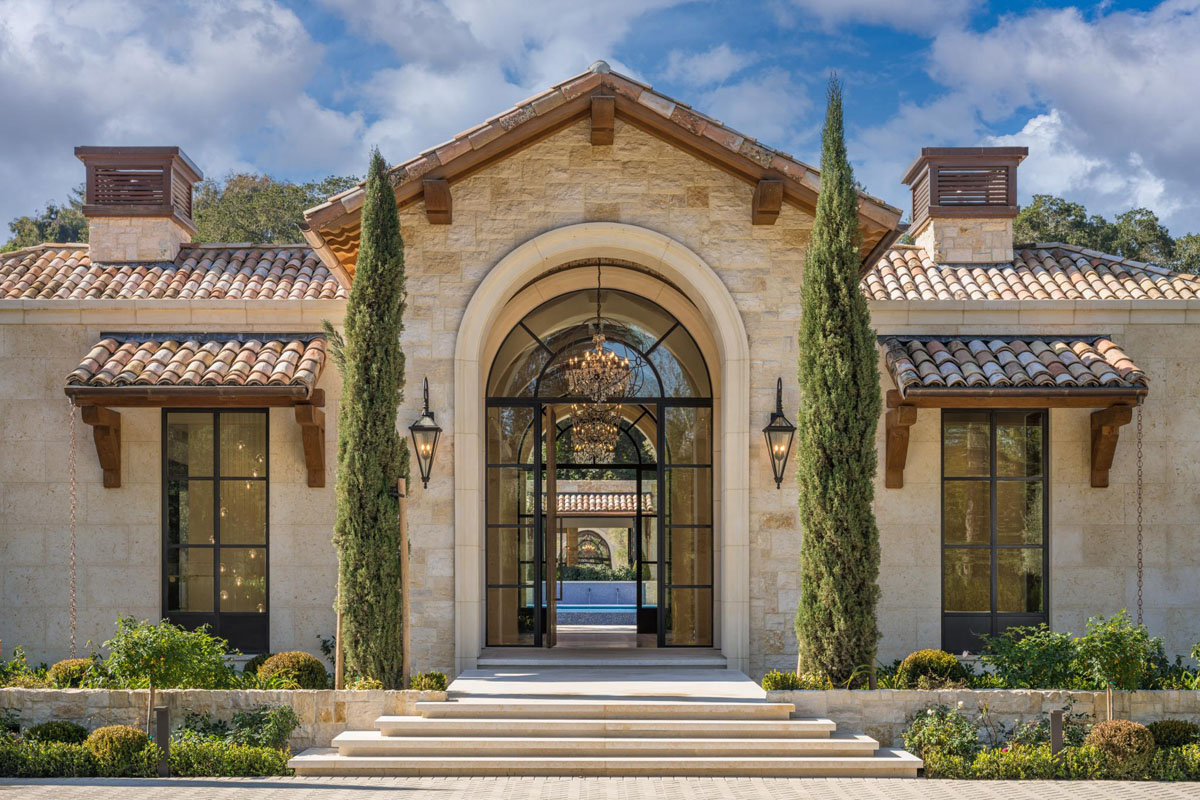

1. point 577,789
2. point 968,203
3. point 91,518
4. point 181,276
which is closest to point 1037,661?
point 577,789

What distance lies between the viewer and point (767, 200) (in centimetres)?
1150

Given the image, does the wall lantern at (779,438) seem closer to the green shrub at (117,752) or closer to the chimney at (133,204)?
the green shrub at (117,752)

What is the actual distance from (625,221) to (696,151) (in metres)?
1.13

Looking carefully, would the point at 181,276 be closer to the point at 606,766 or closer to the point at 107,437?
the point at 107,437

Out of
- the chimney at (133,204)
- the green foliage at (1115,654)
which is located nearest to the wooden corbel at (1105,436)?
the green foliage at (1115,654)

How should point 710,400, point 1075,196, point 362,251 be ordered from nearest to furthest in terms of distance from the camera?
point 362,251
point 710,400
point 1075,196

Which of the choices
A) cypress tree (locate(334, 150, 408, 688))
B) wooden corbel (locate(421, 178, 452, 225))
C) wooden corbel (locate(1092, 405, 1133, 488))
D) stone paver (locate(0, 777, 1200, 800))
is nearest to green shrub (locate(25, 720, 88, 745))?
stone paver (locate(0, 777, 1200, 800))

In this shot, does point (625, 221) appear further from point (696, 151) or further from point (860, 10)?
point (860, 10)

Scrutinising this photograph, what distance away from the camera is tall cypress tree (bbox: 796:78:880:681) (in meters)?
9.99

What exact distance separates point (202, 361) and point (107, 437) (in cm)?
154

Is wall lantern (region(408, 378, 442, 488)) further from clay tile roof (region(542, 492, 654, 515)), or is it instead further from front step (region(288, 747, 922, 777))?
clay tile roof (region(542, 492, 654, 515))

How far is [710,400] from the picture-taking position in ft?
43.3

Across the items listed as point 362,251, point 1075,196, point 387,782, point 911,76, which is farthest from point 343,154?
point 387,782

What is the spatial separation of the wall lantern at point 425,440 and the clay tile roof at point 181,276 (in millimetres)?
2628
